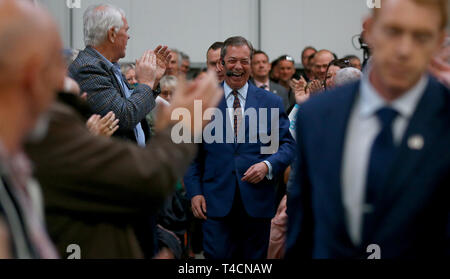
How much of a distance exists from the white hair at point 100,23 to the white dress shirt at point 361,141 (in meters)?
2.42

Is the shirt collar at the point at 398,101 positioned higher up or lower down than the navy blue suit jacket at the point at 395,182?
higher up

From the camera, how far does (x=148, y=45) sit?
866 cm

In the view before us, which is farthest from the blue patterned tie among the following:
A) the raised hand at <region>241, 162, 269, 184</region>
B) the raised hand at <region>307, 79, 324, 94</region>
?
the raised hand at <region>307, 79, 324, 94</region>

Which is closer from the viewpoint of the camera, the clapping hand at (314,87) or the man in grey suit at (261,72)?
the clapping hand at (314,87)

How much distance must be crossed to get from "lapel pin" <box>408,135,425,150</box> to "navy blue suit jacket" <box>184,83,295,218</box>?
2.54 m

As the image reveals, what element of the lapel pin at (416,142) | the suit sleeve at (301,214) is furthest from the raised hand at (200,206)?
the lapel pin at (416,142)

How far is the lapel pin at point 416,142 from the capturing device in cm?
175

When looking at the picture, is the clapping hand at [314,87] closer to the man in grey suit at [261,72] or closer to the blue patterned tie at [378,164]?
the man in grey suit at [261,72]

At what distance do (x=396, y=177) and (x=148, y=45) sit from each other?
23.6 feet

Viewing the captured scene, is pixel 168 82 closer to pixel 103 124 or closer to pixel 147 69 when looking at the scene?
pixel 147 69

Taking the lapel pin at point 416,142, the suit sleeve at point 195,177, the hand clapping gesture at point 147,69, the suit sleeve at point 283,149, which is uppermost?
the hand clapping gesture at point 147,69

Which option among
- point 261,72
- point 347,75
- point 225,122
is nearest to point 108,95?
point 225,122

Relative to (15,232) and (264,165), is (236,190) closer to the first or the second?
(264,165)

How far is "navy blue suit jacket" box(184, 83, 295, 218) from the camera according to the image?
4309mm
